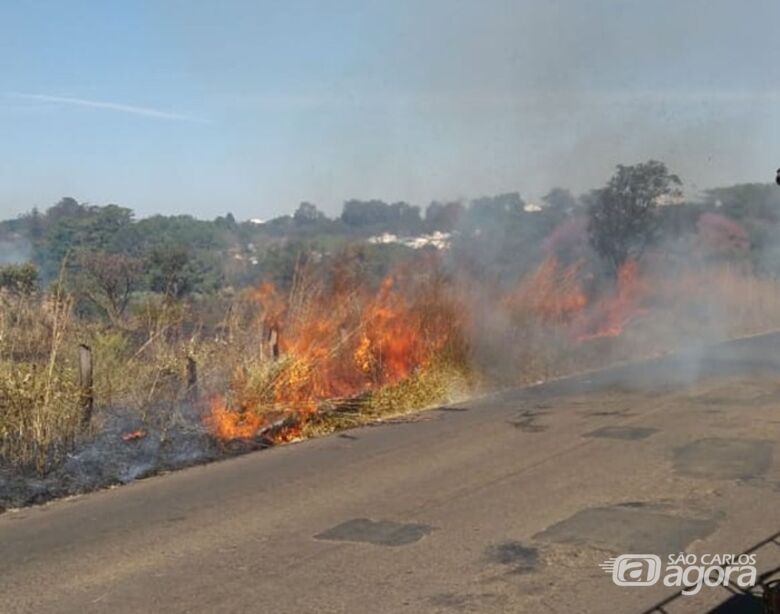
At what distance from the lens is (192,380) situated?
10414mm

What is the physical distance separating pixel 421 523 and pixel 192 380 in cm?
500

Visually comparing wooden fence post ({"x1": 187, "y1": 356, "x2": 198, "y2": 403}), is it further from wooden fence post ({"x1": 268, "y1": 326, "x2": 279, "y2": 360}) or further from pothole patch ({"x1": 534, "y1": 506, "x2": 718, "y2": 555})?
pothole patch ({"x1": 534, "y1": 506, "x2": 718, "y2": 555})

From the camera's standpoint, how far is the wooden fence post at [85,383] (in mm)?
8867

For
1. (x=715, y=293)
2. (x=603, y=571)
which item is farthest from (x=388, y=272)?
(x=715, y=293)

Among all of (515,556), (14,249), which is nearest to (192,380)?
(515,556)

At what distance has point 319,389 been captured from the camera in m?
11.5

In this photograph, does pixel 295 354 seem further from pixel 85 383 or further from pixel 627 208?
pixel 627 208

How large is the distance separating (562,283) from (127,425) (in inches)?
398

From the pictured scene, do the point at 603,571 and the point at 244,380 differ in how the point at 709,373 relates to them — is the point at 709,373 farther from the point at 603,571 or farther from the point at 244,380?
the point at 603,571

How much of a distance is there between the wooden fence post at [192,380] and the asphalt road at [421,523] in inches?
64.8

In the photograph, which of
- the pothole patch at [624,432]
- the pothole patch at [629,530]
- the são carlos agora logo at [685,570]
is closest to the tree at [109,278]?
the pothole patch at [624,432]

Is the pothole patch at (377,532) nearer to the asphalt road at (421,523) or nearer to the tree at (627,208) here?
the asphalt road at (421,523)

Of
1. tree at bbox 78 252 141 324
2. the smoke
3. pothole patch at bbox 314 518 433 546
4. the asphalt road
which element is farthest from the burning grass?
the smoke

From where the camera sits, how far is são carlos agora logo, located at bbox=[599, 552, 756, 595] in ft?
15.7
